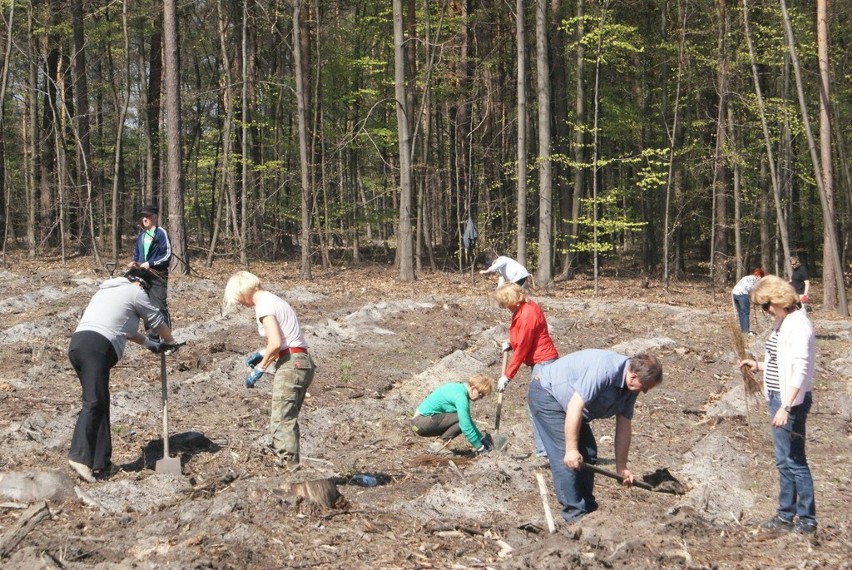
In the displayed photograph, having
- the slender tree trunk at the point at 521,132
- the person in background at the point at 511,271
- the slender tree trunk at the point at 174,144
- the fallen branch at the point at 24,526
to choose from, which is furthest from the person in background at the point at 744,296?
the fallen branch at the point at 24,526

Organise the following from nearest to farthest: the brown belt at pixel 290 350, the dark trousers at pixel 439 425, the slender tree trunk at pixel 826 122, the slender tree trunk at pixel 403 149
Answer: the brown belt at pixel 290 350 → the dark trousers at pixel 439 425 → the slender tree trunk at pixel 826 122 → the slender tree trunk at pixel 403 149

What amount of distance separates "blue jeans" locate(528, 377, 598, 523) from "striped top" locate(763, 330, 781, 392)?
1.31 m

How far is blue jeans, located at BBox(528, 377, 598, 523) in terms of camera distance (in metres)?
5.54

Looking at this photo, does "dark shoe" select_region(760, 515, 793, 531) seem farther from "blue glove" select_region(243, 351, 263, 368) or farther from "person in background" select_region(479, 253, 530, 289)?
"person in background" select_region(479, 253, 530, 289)

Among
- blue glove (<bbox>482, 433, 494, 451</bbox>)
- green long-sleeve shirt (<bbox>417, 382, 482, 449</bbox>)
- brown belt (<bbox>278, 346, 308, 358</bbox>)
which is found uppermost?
brown belt (<bbox>278, 346, 308, 358</bbox>)

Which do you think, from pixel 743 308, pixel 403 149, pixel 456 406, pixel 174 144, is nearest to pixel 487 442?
pixel 456 406

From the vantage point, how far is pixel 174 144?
2027 cm

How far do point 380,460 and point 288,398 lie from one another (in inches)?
76.7

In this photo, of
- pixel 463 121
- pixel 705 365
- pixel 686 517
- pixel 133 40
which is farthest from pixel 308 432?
pixel 133 40

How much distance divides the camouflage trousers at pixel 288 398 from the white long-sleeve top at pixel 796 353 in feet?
11.1

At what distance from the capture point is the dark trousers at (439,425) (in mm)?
8750

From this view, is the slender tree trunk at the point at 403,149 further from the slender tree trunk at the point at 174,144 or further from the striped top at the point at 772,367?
the striped top at the point at 772,367

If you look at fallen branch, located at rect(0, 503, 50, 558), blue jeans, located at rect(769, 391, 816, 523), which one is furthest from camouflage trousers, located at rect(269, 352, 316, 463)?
blue jeans, located at rect(769, 391, 816, 523)

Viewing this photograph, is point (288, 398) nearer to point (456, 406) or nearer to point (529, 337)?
point (456, 406)
